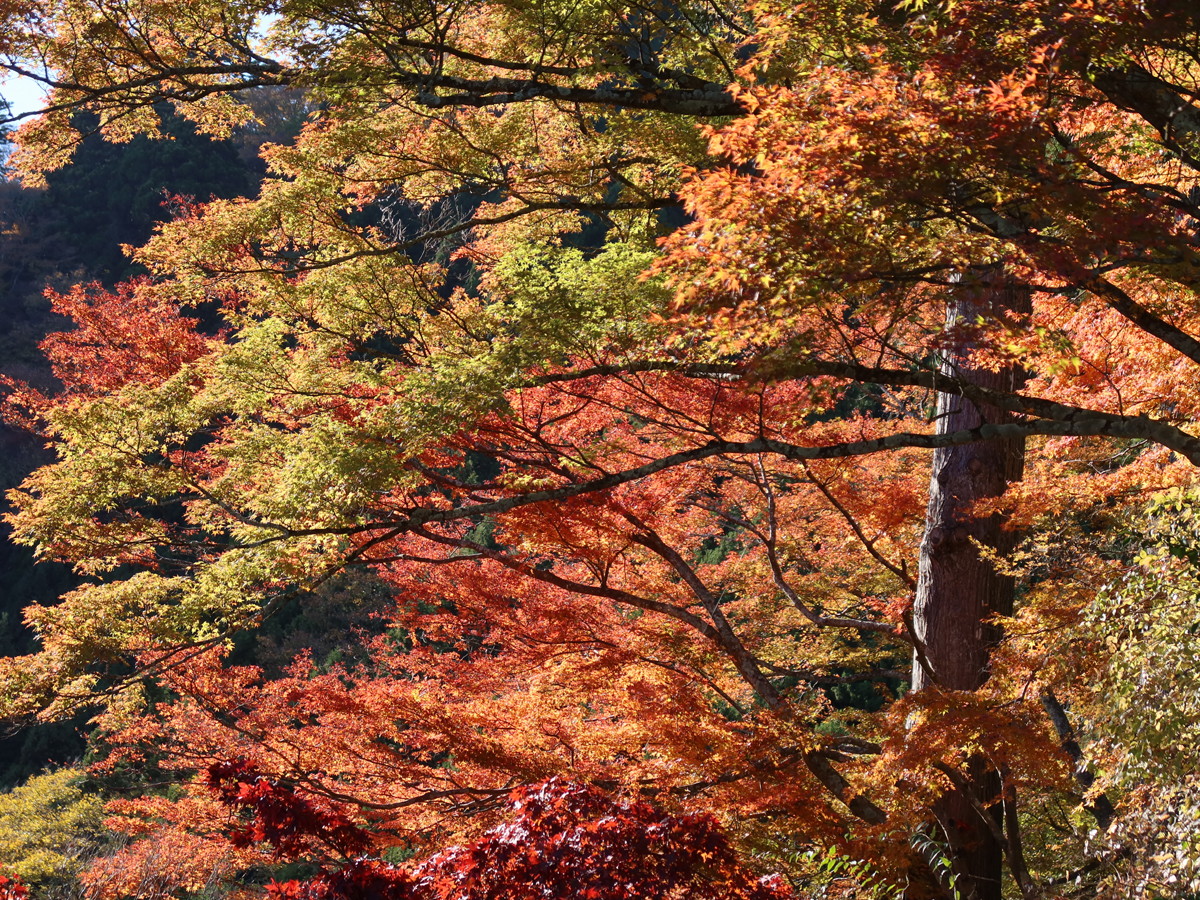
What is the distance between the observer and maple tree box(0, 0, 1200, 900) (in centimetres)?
314

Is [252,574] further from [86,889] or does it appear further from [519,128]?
[86,889]

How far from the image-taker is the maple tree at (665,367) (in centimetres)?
314

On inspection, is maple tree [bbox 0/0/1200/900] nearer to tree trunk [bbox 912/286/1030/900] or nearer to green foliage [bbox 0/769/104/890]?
tree trunk [bbox 912/286/1030/900]

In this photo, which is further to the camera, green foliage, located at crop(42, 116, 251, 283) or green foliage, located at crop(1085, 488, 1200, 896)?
green foliage, located at crop(42, 116, 251, 283)

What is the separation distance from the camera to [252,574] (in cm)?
475

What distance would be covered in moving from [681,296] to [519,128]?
3001 millimetres

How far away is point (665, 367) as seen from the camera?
4289mm

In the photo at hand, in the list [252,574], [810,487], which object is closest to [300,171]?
[252,574]

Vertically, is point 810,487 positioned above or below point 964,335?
above

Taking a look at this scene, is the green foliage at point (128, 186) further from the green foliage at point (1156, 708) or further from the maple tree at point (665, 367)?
the green foliage at point (1156, 708)

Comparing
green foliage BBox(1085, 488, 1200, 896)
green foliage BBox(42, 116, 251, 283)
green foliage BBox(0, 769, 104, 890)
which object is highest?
green foliage BBox(42, 116, 251, 283)

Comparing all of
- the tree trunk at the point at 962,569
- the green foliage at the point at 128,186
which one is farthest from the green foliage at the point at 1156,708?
the green foliage at the point at 128,186

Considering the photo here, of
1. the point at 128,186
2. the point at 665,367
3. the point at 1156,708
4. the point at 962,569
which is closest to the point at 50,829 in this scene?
the point at 665,367

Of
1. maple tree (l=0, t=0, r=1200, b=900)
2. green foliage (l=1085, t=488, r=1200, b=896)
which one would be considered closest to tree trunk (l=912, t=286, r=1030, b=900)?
maple tree (l=0, t=0, r=1200, b=900)
